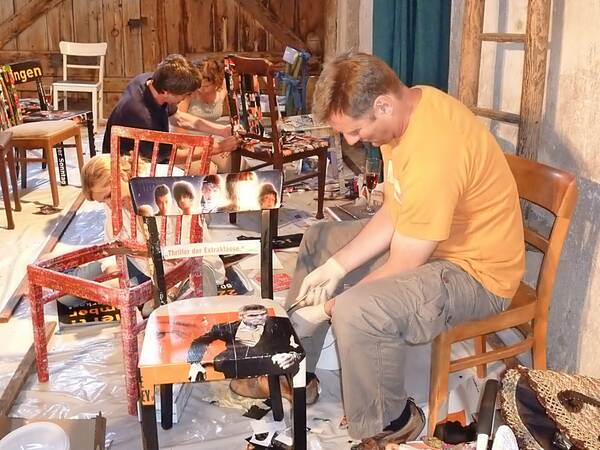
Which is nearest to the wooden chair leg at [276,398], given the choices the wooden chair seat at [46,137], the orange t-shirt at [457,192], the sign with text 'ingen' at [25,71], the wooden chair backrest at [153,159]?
the wooden chair backrest at [153,159]

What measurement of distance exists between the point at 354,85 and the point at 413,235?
377mm

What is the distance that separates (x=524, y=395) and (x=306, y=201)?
2.94 m

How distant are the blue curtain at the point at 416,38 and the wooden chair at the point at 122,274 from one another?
5.19ft

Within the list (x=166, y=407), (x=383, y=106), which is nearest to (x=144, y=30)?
(x=166, y=407)

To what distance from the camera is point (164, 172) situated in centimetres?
248

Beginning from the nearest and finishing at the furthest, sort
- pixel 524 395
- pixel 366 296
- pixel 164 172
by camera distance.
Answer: pixel 524 395, pixel 366 296, pixel 164 172

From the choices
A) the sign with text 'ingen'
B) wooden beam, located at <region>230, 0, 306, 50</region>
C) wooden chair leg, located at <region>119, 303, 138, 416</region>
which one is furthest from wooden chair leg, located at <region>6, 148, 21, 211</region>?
wooden beam, located at <region>230, 0, 306, 50</region>

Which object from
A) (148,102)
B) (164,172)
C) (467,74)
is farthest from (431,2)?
(164,172)

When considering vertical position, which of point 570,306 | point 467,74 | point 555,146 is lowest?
point 570,306

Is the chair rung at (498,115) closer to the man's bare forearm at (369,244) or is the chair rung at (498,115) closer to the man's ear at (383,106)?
the man's bare forearm at (369,244)

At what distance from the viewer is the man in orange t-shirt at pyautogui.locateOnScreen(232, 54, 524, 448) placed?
1686mm

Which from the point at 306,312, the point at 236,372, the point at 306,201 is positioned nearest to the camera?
the point at 236,372

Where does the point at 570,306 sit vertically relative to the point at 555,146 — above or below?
below

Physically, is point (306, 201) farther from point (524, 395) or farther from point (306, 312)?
point (524, 395)
